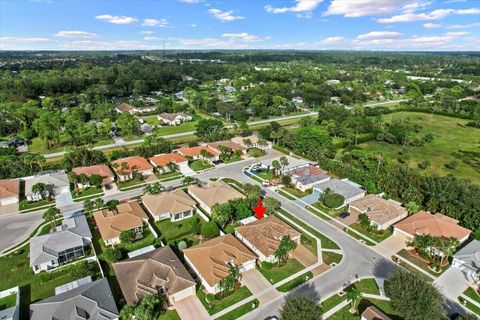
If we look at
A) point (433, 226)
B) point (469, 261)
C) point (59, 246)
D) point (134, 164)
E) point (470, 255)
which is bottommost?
point (469, 261)

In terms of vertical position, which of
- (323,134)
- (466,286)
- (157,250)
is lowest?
(466,286)

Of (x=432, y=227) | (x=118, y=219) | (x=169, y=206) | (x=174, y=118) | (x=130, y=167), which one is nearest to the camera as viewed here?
(x=432, y=227)

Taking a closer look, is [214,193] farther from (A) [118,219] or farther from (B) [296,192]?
(B) [296,192]

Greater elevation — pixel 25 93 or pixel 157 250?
pixel 25 93

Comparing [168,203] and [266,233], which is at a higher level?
[168,203]

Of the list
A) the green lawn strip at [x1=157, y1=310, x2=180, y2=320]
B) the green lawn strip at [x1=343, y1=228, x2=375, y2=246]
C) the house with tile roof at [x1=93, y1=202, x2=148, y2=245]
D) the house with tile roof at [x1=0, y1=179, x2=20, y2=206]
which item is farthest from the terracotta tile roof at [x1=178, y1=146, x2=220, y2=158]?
the green lawn strip at [x1=157, y1=310, x2=180, y2=320]

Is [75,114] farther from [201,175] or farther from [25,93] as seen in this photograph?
[201,175]

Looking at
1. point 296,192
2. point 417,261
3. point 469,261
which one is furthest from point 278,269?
point 469,261

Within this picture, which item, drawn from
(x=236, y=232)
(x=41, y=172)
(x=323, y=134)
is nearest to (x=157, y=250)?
(x=236, y=232)

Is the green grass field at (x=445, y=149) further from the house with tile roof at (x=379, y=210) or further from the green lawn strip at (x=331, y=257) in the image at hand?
the green lawn strip at (x=331, y=257)
